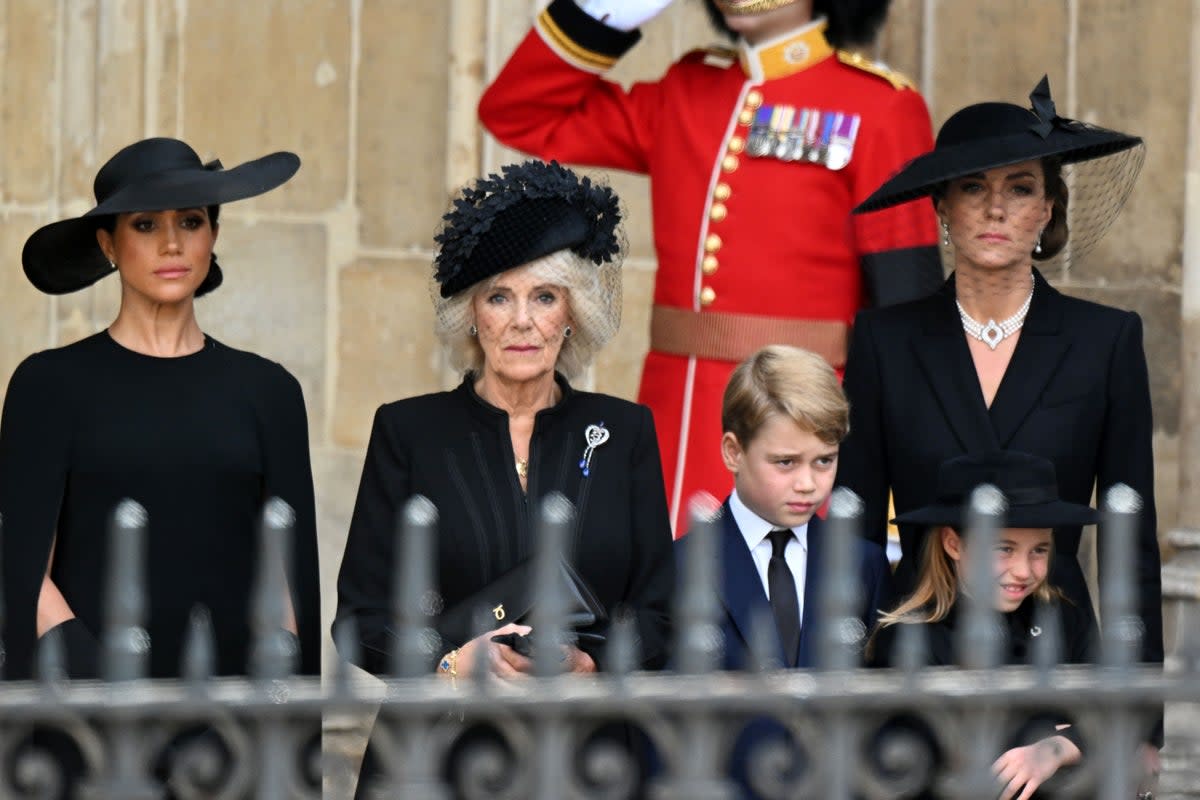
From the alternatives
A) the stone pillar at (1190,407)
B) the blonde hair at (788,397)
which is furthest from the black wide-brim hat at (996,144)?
the stone pillar at (1190,407)

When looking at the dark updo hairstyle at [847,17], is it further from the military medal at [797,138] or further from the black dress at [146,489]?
the black dress at [146,489]

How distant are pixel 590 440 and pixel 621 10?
1389 millimetres

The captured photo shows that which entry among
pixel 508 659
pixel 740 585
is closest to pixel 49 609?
pixel 508 659

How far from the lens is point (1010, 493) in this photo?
4.14 metres

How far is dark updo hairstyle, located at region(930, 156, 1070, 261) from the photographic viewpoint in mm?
4633

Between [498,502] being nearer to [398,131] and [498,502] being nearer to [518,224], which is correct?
[518,224]

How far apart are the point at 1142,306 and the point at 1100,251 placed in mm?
168

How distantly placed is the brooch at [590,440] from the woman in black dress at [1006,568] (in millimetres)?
491

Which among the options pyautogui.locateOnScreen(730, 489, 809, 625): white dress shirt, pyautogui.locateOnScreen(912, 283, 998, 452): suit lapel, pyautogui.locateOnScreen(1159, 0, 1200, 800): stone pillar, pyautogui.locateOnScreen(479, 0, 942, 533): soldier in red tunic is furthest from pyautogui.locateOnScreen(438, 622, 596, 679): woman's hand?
pyautogui.locateOnScreen(1159, 0, 1200, 800): stone pillar

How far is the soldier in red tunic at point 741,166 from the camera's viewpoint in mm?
5375

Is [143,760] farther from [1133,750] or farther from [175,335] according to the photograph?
[175,335]

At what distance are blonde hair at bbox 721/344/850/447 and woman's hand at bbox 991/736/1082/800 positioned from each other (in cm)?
65

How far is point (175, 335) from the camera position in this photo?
441 cm

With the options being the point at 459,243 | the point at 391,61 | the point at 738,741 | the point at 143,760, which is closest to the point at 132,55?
the point at 391,61
